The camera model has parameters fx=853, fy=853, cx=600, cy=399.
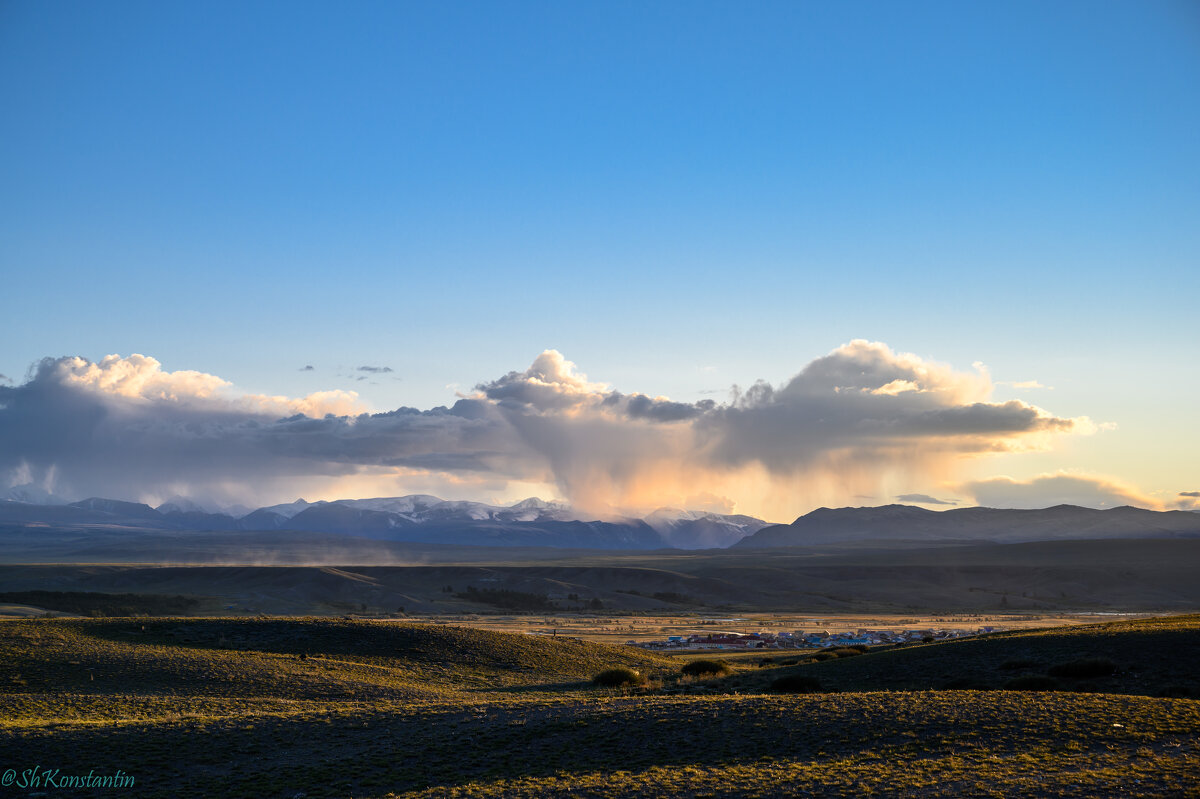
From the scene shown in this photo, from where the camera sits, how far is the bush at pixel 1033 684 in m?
30.1

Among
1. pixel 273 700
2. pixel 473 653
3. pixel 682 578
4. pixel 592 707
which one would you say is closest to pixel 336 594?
pixel 682 578

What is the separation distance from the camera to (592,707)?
27.1m

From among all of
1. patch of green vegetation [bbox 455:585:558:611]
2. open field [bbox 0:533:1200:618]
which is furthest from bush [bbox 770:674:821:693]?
patch of green vegetation [bbox 455:585:558:611]

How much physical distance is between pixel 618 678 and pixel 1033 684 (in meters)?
17.8

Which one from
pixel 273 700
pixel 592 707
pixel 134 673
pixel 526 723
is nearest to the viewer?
pixel 526 723

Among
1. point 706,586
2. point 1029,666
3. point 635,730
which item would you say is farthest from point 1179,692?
point 706,586

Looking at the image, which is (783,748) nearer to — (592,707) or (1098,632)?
(592,707)

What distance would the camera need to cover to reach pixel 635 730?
2327cm

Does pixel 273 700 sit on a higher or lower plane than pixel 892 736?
lower

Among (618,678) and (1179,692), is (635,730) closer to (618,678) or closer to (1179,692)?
(618,678)

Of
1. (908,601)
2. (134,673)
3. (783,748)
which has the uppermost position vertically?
(783,748)

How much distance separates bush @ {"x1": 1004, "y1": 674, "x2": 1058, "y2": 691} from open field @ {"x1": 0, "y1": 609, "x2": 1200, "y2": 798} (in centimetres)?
42

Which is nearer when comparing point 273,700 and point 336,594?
point 273,700

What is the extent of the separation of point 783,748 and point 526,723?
758cm
